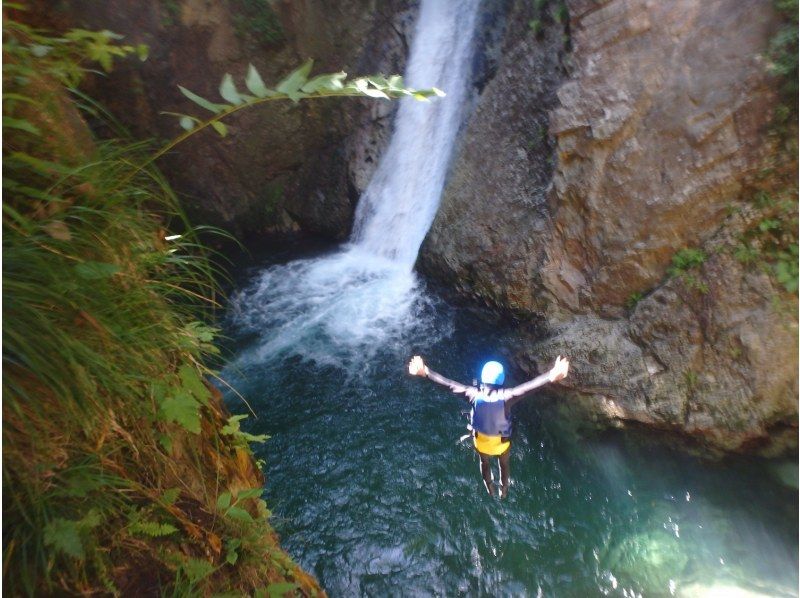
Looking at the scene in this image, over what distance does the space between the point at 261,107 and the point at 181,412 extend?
8.56 meters

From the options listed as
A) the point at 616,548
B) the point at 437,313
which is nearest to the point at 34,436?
the point at 616,548

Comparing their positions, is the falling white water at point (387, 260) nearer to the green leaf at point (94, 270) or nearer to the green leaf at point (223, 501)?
the green leaf at point (223, 501)

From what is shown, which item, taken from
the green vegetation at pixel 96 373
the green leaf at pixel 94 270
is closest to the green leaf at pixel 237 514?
the green vegetation at pixel 96 373

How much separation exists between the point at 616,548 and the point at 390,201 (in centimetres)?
693

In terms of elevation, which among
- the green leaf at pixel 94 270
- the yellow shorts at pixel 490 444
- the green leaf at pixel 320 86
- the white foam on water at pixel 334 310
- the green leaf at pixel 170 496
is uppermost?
the green leaf at pixel 320 86

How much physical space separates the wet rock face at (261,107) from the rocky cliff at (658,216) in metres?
4.55

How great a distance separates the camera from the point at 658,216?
203 inches

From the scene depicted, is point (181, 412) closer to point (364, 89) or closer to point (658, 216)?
point (364, 89)

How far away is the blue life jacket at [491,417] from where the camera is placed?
3973mm

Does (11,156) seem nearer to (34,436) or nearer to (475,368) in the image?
(34,436)

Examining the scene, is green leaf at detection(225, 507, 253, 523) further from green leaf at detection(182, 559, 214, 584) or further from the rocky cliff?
the rocky cliff

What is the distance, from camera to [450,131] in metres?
8.87

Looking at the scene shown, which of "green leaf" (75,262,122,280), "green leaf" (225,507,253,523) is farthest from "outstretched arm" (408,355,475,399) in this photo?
"green leaf" (75,262,122,280)

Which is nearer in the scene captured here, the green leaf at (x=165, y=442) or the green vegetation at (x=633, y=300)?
the green leaf at (x=165, y=442)
